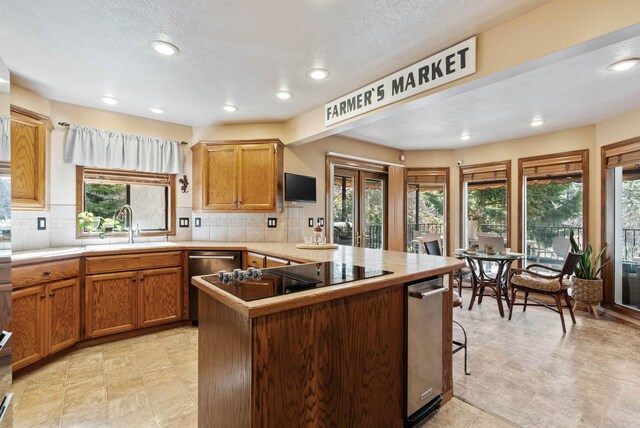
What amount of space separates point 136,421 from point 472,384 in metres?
2.36

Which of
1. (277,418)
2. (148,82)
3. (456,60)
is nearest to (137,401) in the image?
A: (277,418)

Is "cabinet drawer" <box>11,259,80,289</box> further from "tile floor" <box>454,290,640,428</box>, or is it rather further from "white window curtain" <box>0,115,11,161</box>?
"tile floor" <box>454,290,640,428</box>

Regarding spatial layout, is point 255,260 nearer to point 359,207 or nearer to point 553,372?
point 359,207

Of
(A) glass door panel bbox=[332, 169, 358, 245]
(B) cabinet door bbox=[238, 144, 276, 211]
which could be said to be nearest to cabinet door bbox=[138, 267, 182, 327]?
(B) cabinet door bbox=[238, 144, 276, 211]

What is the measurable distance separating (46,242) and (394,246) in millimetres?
4786

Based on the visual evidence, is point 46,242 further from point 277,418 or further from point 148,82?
point 277,418

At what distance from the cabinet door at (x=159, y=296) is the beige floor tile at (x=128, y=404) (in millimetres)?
1156

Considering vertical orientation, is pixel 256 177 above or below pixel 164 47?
below

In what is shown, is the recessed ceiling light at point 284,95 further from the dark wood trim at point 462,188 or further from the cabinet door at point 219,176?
the dark wood trim at point 462,188

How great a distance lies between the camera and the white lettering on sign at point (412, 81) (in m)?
2.02

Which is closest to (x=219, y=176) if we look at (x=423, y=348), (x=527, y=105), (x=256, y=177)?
(x=256, y=177)

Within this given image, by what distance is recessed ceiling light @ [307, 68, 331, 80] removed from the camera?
2.51m

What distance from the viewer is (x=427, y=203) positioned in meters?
5.91

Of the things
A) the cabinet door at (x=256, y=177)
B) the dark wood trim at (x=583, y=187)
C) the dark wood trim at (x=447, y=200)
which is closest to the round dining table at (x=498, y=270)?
the dark wood trim at (x=583, y=187)
